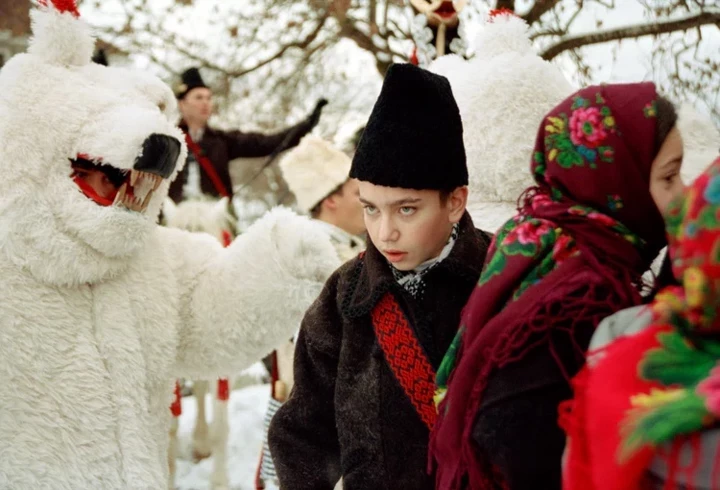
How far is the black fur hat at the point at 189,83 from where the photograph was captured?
5.40 m

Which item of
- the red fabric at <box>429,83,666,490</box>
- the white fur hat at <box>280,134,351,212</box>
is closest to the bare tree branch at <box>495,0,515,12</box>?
the white fur hat at <box>280,134,351,212</box>

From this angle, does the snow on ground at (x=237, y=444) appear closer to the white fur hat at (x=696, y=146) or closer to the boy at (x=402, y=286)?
the boy at (x=402, y=286)

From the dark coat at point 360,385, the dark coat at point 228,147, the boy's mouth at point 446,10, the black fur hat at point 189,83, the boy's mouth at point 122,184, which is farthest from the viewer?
the black fur hat at point 189,83

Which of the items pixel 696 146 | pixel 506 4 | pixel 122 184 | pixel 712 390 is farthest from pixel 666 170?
pixel 506 4

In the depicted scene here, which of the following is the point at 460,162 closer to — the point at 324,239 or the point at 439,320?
the point at 439,320

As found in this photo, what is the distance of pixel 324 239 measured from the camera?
288 cm

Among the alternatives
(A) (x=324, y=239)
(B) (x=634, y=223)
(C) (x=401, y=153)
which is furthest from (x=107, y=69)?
(B) (x=634, y=223)

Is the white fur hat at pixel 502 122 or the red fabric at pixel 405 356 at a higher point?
the white fur hat at pixel 502 122

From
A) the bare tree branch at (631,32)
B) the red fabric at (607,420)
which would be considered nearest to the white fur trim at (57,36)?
the red fabric at (607,420)

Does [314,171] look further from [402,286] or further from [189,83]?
[402,286]

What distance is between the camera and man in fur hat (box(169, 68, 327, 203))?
5.01 m

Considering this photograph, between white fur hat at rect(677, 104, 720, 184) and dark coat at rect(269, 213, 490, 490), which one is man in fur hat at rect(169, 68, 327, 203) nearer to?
dark coat at rect(269, 213, 490, 490)

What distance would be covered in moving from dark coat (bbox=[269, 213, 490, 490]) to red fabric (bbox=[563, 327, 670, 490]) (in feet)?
2.08

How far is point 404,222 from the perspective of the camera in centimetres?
186
